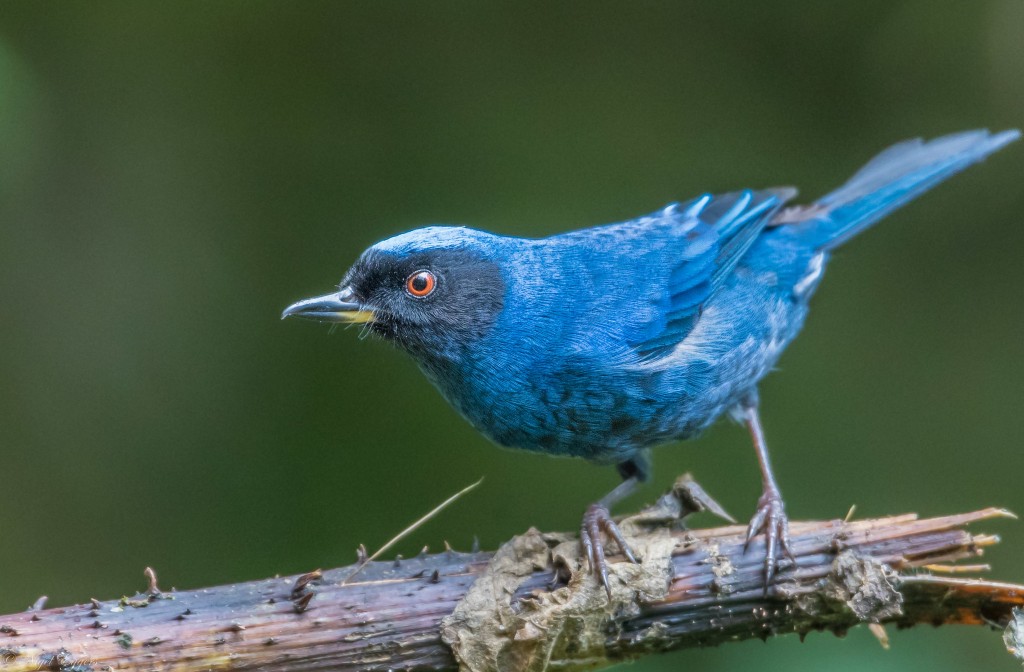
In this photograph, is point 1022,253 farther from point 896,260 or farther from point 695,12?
point 695,12

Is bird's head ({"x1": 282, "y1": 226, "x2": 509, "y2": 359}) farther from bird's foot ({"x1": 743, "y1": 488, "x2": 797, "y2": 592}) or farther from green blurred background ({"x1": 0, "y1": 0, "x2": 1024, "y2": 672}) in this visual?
green blurred background ({"x1": 0, "y1": 0, "x2": 1024, "y2": 672})

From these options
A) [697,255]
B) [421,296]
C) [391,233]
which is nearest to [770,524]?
[697,255]

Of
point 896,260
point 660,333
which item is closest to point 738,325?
point 660,333

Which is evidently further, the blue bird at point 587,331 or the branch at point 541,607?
the blue bird at point 587,331

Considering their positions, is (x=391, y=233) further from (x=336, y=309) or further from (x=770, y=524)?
Result: (x=770, y=524)

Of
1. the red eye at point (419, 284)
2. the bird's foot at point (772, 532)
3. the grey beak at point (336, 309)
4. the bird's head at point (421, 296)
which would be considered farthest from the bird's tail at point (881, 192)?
the grey beak at point (336, 309)

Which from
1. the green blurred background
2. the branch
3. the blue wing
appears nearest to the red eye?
the blue wing

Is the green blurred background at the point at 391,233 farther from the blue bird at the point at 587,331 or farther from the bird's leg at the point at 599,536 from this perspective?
the bird's leg at the point at 599,536
